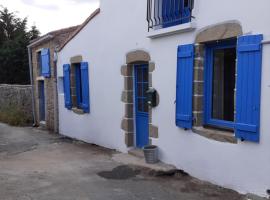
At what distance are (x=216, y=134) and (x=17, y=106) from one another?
512 inches

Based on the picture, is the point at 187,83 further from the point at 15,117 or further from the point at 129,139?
the point at 15,117

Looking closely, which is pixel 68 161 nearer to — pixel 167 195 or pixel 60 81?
pixel 167 195

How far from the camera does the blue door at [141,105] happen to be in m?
8.68

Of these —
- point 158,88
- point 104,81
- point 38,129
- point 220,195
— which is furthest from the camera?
point 38,129

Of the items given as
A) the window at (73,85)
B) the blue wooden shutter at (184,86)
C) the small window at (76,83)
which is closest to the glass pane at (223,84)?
the blue wooden shutter at (184,86)

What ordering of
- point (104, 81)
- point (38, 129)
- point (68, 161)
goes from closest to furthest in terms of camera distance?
point (68, 161) → point (104, 81) → point (38, 129)

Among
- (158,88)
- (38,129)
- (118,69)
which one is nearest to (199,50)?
(158,88)

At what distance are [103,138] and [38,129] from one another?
525cm

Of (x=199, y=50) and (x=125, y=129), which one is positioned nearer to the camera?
(x=199, y=50)

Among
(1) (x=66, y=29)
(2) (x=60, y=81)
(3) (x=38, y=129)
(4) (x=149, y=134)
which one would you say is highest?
(1) (x=66, y=29)

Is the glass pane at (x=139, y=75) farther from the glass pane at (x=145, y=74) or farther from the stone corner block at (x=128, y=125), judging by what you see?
the stone corner block at (x=128, y=125)

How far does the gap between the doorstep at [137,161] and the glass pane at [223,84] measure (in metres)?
1.37

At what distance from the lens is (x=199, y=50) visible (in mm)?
6539

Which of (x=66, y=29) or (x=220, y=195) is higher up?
(x=66, y=29)
